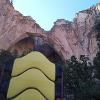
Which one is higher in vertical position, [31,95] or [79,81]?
[31,95]

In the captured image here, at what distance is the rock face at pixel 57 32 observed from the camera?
1941 cm

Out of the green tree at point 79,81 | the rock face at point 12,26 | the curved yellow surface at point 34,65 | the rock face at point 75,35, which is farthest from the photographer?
the rock face at point 12,26

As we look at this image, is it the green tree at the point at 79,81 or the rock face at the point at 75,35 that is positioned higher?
the rock face at the point at 75,35

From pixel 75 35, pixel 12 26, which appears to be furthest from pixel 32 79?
pixel 12 26

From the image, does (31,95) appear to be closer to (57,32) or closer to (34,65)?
(34,65)

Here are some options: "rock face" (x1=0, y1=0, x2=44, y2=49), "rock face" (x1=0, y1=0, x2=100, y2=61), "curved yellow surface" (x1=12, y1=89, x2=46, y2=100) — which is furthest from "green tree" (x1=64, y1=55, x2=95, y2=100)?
"rock face" (x1=0, y1=0, x2=44, y2=49)

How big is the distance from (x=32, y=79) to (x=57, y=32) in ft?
60.0

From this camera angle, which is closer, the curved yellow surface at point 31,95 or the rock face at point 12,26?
the curved yellow surface at point 31,95

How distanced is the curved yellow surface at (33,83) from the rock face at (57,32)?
657 inches

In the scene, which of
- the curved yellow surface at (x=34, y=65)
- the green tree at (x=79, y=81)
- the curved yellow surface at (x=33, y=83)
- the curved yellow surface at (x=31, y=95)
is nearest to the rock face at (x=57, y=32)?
the green tree at (x=79, y=81)

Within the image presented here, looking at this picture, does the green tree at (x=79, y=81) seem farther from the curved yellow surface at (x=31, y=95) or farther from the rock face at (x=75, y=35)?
the rock face at (x=75, y=35)

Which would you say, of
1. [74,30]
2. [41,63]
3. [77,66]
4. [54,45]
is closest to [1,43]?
[54,45]

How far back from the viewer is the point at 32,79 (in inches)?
91.7

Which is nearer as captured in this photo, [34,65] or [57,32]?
[34,65]
